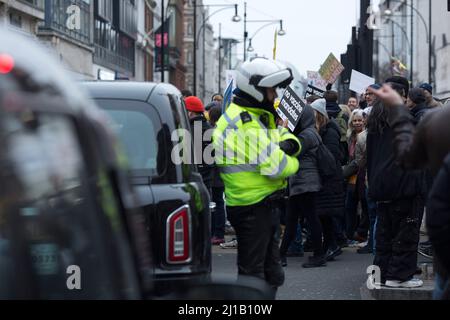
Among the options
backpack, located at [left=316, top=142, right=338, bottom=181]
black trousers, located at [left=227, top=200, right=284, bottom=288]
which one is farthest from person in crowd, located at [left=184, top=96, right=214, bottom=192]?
black trousers, located at [left=227, top=200, right=284, bottom=288]

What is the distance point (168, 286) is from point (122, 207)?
3165mm

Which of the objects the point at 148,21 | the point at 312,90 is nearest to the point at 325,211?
the point at 312,90

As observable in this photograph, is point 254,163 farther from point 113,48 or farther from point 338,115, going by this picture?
point 113,48

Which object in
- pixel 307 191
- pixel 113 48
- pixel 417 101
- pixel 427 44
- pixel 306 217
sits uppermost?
pixel 427 44

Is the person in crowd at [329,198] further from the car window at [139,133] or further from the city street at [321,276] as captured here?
the car window at [139,133]

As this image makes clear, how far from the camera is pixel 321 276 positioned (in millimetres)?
9828

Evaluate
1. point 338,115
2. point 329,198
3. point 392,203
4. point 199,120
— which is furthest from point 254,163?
point 338,115

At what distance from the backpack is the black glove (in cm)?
429

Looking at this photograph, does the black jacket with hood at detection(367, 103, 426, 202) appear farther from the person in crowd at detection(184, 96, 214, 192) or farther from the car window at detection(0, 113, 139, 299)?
the car window at detection(0, 113, 139, 299)

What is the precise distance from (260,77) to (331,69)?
39.1ft

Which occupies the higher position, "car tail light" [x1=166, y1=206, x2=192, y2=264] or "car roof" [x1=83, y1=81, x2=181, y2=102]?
"car roof" [x1=83, y1=81, x2=181, y2=102]

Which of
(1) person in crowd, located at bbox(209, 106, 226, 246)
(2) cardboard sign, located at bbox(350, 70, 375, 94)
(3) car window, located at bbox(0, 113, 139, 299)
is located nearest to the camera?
(3) car window, located at bbox(0, 113, 139, 299)

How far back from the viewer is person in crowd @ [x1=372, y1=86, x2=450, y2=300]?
12.5ft

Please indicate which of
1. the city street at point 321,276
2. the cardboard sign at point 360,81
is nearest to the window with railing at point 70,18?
the cardboard sign at point 360,81
